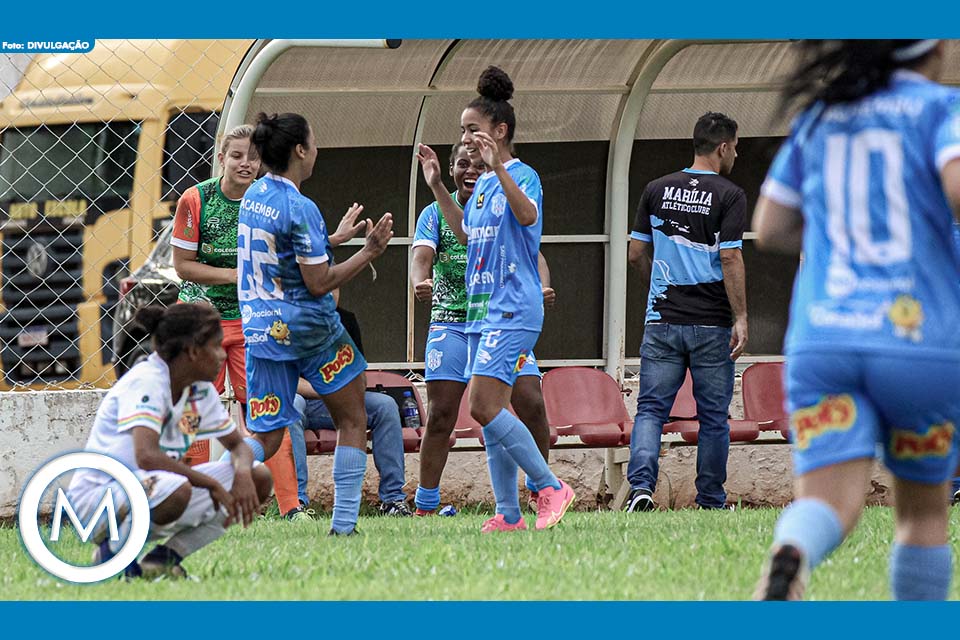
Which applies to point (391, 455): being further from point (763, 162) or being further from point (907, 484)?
point (907, 484)

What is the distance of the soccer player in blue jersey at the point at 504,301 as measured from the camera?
641cm

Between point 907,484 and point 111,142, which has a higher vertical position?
point 111,142

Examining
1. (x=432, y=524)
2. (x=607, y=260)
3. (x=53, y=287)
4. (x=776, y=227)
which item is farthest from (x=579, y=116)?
(x=776, y=227)

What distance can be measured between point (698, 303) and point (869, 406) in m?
4.90

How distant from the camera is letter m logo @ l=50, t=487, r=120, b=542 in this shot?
4379mm

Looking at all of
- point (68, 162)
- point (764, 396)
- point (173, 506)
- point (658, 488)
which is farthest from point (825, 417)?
point (68, 162)

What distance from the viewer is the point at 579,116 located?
1020cm

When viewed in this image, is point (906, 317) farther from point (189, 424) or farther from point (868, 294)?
point (189, 424)

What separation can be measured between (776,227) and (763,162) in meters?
7.41

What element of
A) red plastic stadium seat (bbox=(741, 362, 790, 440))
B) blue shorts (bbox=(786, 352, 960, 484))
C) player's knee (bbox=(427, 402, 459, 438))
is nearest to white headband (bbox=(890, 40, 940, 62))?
blue shorts (bbox=(786, 352, 960, 484))

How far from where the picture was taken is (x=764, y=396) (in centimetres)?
970

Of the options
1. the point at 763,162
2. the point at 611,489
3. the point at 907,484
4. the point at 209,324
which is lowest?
the point at 611,489

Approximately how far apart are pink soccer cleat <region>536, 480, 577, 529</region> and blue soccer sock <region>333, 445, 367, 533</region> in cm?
81

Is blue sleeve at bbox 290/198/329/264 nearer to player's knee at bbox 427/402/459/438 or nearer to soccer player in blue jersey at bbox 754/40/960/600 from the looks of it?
player's knee at bbox 427/402/459/438
